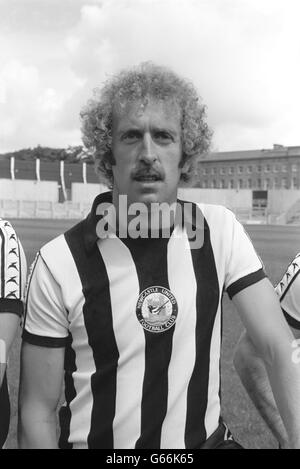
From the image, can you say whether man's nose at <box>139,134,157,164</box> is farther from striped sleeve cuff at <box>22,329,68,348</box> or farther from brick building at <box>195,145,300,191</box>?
brick building at <box>195,145,300,191</box>

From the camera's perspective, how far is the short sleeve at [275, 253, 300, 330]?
8.85ft

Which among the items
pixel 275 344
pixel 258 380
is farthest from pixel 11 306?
pixel 258 380

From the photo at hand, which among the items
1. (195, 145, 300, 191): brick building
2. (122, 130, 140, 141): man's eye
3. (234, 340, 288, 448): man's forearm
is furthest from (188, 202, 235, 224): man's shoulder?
(195, 145, 300, 191): brick building

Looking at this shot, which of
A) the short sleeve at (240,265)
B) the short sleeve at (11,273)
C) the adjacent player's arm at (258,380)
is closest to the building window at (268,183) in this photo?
the adjacent player's arm at (258,380)

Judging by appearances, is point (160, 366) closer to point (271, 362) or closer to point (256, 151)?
point (271, 362)

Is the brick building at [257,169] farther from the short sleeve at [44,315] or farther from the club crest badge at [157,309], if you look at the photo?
the short sleeve at [44,315]

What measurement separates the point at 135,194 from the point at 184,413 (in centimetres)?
85

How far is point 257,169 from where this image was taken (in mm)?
107812

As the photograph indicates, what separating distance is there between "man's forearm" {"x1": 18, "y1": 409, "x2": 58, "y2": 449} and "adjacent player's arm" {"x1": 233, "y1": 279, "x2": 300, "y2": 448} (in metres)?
0.83

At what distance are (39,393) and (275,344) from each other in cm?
89

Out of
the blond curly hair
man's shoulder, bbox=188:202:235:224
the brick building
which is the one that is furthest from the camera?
the brick building

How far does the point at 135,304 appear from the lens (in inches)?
95.7

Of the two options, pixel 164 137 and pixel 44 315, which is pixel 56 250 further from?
pixel 164 137
